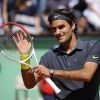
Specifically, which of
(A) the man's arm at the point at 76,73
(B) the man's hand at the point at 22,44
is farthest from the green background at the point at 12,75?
(A) the man's arm at the point at 76,73

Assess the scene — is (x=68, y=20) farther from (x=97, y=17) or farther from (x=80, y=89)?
(x=97, y=17)

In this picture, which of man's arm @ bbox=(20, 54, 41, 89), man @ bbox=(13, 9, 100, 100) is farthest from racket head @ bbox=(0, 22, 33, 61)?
man's arm @ bbox=(20, 54, 41, 89)

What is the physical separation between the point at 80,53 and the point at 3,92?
3.76 m

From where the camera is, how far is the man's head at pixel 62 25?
508 centimetres

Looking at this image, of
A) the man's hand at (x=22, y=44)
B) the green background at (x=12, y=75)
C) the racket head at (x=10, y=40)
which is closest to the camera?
the man's hand at (x=22, y=44)

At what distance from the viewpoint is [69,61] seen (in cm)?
513

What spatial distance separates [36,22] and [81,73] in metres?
4.47

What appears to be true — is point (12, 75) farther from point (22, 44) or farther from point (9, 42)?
point (22, 44)

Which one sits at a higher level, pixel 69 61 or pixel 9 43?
pixel 9 43

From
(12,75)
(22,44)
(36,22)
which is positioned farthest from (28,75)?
(36,22)

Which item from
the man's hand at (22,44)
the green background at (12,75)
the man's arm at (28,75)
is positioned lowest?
the green background at (12,75)

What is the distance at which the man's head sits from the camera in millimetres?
5078

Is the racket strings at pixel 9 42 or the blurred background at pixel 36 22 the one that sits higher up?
the racket strings at pixel 9 42

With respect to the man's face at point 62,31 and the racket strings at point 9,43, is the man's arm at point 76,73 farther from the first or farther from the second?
the racket strings at point 9,43
